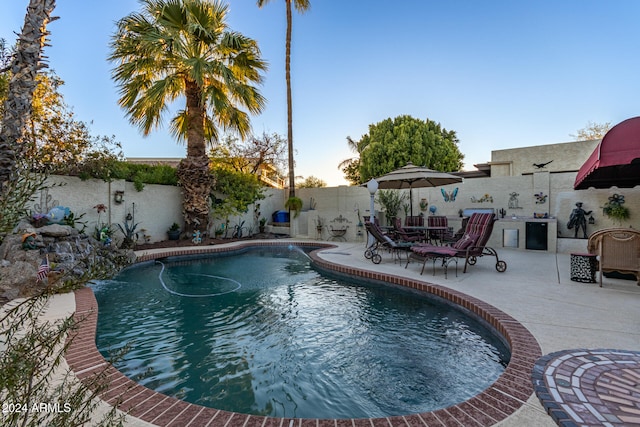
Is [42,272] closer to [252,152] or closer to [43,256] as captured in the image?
[43,256]

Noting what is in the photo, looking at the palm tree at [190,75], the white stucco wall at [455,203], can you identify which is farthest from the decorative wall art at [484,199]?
the palm tree at [190,75]

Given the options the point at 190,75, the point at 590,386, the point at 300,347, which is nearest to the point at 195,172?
the point at 190,75

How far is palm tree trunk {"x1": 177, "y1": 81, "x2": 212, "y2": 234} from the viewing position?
1126 centimetres

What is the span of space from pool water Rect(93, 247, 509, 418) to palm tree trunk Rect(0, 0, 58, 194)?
3.20 meters

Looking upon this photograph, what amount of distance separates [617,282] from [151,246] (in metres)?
12.7

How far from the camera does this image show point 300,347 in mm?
3385

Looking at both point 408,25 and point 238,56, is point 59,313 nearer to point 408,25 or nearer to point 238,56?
→ point 238,56

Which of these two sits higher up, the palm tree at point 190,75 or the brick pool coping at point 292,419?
the palm tree at point 190,75

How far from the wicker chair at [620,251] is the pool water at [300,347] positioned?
2822 millimetres

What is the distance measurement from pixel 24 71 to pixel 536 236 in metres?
13.4

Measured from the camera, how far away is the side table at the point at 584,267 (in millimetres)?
5223

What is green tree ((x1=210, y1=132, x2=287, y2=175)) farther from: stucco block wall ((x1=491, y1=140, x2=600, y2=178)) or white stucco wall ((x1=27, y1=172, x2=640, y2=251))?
stucco block wall ((x1=491, y1=140, x2=600, y2=178))

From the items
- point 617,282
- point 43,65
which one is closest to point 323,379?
point 617,282

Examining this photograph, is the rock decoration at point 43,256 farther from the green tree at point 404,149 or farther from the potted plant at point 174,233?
the green tree at point 404,149
